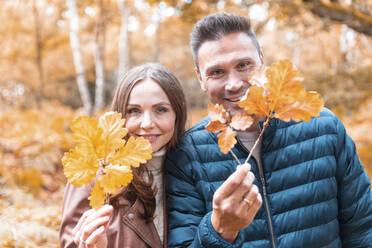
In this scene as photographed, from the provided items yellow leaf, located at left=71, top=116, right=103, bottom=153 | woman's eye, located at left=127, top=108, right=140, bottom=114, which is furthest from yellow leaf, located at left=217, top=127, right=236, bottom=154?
woman's eye, located at left=127, top=108, right=140, bottom=114

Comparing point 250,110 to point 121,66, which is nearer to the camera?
point 250,110

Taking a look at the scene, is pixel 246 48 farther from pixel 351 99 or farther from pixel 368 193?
pixel 351 99

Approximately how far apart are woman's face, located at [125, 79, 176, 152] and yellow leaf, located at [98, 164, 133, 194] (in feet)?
1.80

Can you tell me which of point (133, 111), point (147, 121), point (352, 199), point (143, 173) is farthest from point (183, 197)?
point (352, 199)

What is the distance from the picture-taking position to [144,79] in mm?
1688

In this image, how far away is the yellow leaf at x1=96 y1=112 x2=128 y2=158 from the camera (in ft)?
3.33

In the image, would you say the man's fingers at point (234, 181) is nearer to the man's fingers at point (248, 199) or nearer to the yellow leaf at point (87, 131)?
the man's fingers at point (248, 199)

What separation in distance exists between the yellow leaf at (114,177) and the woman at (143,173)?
0.47m

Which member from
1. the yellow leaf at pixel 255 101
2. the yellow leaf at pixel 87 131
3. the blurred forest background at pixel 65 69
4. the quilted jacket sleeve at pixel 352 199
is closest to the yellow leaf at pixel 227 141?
the yellow leaf at pixel 255 101

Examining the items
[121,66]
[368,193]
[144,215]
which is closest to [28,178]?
[121,66]

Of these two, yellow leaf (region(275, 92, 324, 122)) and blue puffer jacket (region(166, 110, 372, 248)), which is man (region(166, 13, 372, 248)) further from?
yellow leaf (region(275, 92, 324, 122))

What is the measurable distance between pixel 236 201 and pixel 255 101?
364 mm

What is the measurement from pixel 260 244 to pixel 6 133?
816 cm

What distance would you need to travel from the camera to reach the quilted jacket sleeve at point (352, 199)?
1.57m
